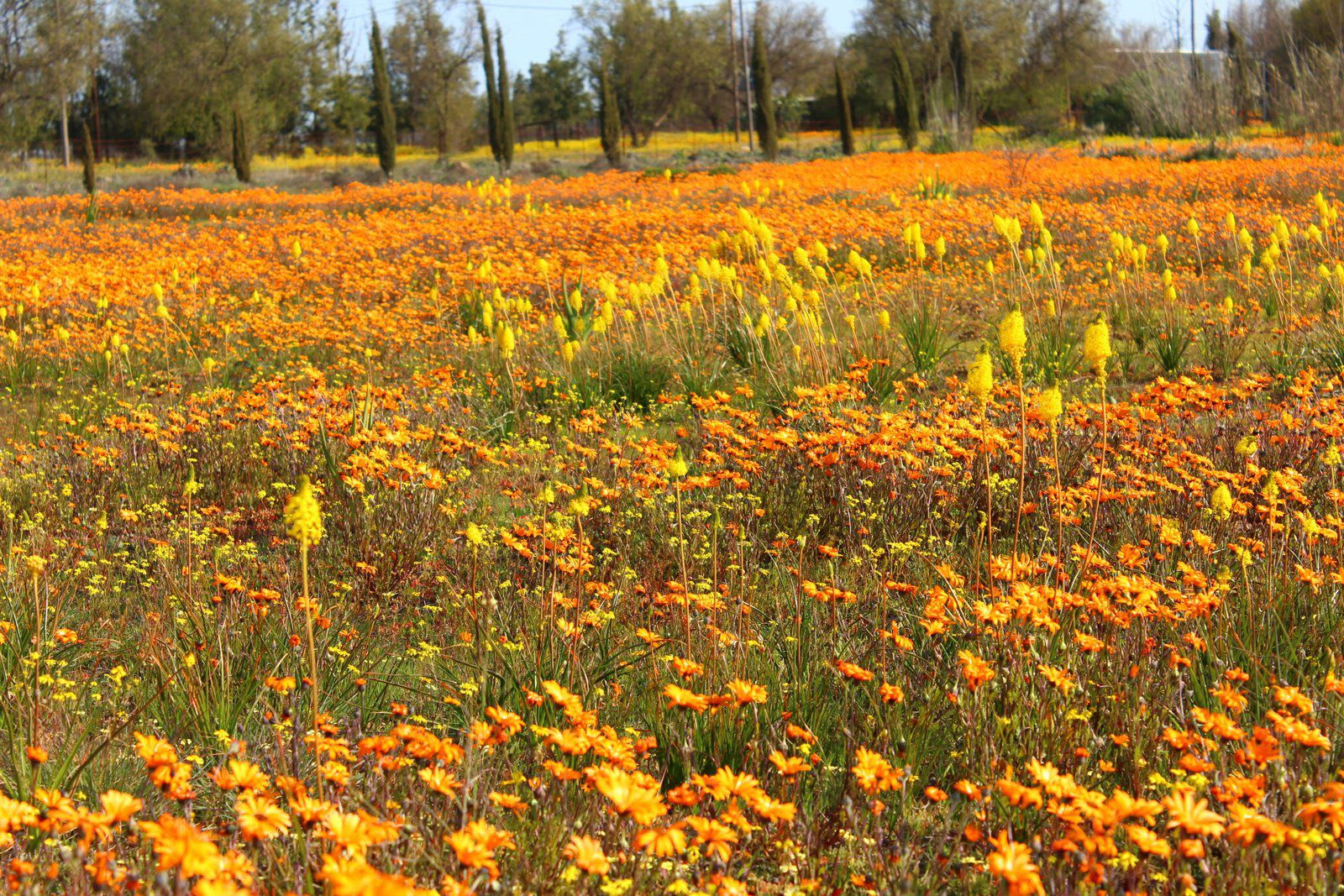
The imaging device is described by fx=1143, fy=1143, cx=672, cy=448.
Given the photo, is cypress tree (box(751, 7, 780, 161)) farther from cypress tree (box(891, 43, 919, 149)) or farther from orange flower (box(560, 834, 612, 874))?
orange flower (box(560, 834, 612, 874))

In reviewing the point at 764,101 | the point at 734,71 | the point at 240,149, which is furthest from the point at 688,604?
the point at 734,71

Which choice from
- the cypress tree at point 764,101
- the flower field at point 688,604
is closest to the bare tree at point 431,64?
the cypress tree at point 764,101

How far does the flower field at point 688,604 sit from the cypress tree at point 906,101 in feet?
86.3

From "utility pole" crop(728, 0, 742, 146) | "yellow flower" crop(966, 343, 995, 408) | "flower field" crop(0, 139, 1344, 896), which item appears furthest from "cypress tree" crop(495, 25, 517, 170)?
"yellow flower" crop(966, 343, 995, 408)

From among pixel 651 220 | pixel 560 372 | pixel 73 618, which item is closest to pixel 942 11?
pixel 651 220

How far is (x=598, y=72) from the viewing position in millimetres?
62406

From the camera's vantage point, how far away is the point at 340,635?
119 inches

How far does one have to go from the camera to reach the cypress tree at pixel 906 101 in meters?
33.5

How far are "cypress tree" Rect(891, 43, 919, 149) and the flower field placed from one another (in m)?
26.3

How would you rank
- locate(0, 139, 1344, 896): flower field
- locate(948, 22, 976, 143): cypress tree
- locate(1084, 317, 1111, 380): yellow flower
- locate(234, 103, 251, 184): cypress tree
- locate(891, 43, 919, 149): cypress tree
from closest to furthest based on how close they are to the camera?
1. locate(0, 139, 1344, 896): flower field
2. locate(1084, 317, 1111, 380): yellow flower
3. locate(234, 103, 251, 184): cypress tree
4. locate(948, 22, 976, 143): cypress tree
5. locate(891, 43, 919, 149): cypress tree

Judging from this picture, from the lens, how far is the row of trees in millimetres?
38375

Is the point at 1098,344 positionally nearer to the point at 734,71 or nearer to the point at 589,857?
the point at 589,857

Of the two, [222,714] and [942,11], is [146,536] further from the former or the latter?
[942,11]

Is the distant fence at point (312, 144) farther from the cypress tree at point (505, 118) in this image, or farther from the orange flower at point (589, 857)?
the orange flower at point (589, 857)
